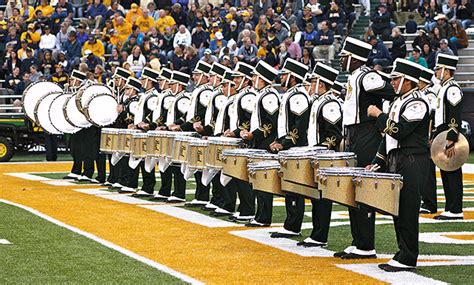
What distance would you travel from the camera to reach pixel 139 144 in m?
18.8

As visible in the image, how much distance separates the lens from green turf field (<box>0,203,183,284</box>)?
9992 millimetres

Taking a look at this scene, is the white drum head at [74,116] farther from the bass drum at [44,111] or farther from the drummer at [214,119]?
the drummer at [214,119]

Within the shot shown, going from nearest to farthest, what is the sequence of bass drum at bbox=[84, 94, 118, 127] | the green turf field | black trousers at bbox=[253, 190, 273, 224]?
the green turf field → black trousers at bbox=[253, 190, 273, 224] → bass drum at bbox=[84, 94, 118, 127]

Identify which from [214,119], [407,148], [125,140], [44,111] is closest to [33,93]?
[44,111]

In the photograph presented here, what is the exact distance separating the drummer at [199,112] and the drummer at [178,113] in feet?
1.40

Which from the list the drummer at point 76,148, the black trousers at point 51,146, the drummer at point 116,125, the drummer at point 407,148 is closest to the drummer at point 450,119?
the drummer at point 407,148

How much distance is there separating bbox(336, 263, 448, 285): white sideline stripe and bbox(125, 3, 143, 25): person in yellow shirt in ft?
77.1

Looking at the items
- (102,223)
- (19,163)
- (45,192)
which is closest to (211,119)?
(102,223)

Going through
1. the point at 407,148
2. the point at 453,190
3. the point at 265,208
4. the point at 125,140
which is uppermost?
the point at 407,148

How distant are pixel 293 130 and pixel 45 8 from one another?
73.4 feet

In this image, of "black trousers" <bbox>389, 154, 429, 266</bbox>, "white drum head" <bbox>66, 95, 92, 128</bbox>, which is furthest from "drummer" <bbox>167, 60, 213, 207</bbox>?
"black trousers" <bbox>389, 154, 429, 266</bbox>

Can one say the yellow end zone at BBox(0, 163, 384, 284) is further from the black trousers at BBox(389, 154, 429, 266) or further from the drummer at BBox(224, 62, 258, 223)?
the drummer at BBox(224, 62, 258, 223)

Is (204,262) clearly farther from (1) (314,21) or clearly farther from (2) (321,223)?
(1) (314,21)

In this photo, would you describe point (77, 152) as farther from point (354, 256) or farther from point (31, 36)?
point (354, 256)
